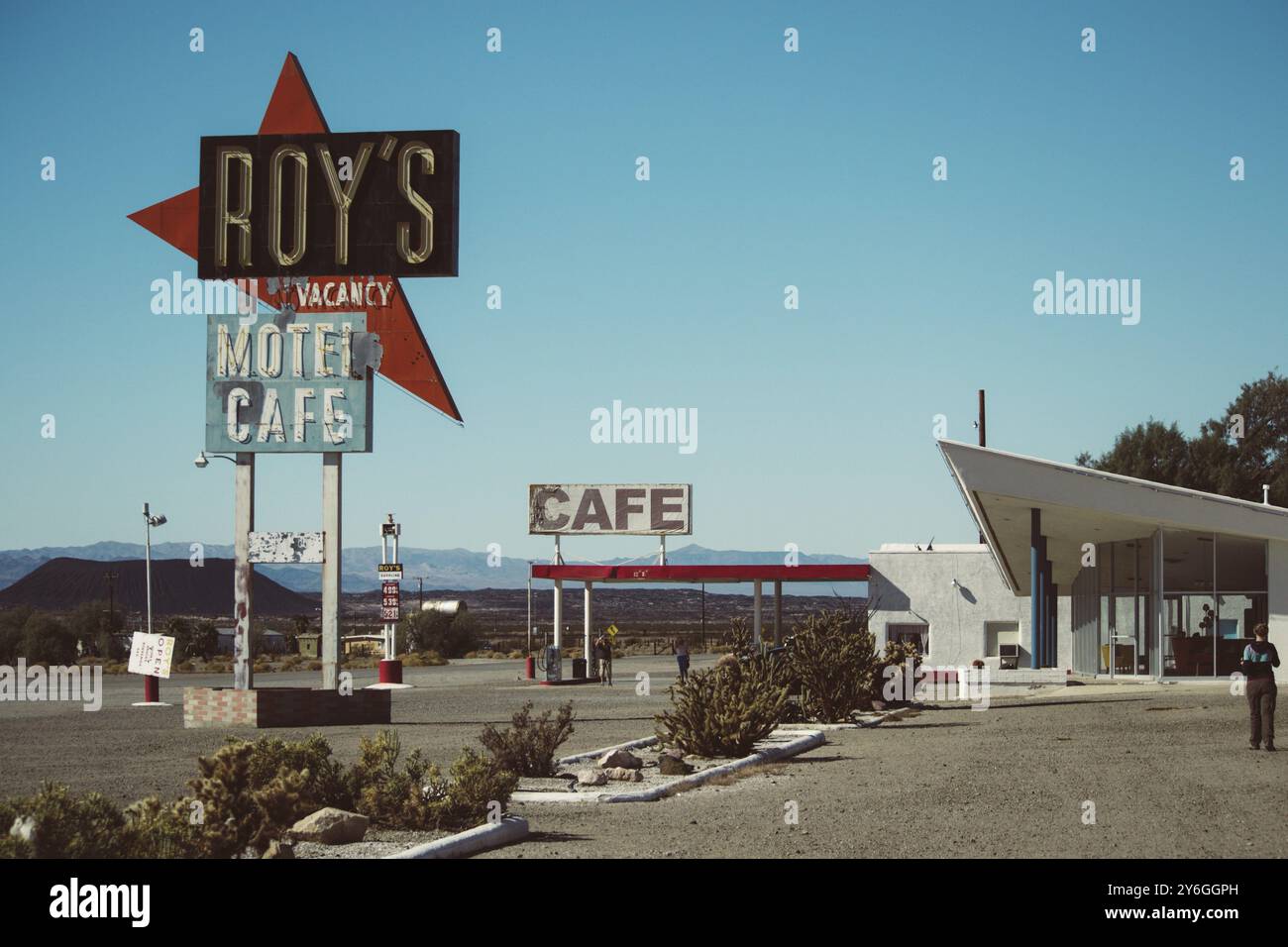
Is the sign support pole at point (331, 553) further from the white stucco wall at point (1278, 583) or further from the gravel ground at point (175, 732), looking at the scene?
the white stucco wall at point (1278, 583)

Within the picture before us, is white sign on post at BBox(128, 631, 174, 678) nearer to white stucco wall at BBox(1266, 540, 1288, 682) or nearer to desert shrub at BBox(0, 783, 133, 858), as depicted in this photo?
desert shrub at BBox(0, 783, 133, 858)

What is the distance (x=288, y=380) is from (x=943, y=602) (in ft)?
94.4

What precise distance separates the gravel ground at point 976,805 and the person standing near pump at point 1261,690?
47 centimetres

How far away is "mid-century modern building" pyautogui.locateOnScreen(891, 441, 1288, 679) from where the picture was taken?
113 feet

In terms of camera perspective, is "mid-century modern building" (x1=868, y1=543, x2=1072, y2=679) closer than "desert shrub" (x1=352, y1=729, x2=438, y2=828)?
No

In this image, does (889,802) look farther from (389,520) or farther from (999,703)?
(389,520)

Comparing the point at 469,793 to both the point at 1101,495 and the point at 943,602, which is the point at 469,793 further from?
the point at 943,602

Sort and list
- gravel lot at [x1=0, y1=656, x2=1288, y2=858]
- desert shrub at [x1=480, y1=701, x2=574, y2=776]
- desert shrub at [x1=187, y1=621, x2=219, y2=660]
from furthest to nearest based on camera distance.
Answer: desert shrub at [x1=187, y1=621, x2=219, y2=660]
desert shrub at [x1=480, y1=701, x2=574, y2=776]
gravel lot at [x1=0, y1=656, x2=1288, y2=858]

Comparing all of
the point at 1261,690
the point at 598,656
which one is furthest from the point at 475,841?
the point at 598,656

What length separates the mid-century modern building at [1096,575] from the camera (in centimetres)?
3434

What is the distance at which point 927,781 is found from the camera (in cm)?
1666

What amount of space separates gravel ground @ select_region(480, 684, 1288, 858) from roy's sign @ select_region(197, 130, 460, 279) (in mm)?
12567

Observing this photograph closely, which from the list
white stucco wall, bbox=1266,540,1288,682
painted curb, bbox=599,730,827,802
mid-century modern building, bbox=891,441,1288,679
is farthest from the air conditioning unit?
painted curb, bbox=599,730,827,802

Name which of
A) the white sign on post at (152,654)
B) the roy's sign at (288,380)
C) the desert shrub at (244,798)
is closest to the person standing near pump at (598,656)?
the white sign on post at (152,654)
